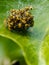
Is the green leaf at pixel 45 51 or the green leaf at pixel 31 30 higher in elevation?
the green leaf at pixel 31 30

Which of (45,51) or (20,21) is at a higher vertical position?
(20,21)

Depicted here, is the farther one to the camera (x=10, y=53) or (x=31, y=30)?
(x=31, y=30)

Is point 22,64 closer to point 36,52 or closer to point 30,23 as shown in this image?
point 36,52

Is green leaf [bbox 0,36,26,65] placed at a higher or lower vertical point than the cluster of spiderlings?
lower

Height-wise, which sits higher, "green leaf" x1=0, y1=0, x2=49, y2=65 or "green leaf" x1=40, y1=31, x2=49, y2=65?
"green leaf" x1=0, y1=0, x2=49, y2=65

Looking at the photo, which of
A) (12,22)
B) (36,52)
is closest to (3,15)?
(12,22)

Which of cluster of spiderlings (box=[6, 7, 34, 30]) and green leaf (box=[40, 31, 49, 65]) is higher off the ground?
cluster of spiderlings (box=[6, 7, 34, 30])

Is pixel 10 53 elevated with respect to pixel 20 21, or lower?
lower

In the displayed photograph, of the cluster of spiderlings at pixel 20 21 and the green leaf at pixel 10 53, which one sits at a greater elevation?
the cluster of spiderlings at pixel 20 21

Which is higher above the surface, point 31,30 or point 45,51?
point 31,30
